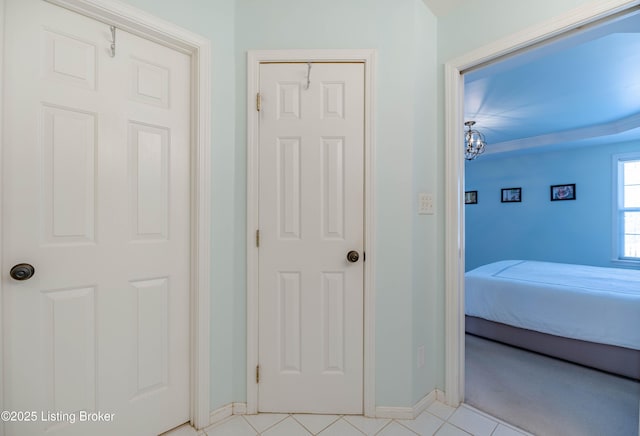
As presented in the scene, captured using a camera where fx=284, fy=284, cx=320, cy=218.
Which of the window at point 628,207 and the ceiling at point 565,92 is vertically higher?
the ceiling at point 565,92

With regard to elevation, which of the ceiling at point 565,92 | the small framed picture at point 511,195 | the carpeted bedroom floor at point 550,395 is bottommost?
the carpeted bedroom floor at point 550,395

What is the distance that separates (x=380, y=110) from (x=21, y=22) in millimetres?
1576

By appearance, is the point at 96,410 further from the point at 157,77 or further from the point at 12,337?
the point at 157,77

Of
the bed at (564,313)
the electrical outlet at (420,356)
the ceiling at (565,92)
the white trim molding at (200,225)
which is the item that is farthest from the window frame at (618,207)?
the white trim molding at (200,225)

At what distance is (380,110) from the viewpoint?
5.16ft

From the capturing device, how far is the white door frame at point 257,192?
1.55 metres

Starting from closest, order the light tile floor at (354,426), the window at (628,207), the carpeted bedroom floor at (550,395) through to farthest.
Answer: the light tile floor at (354,426), the carpeted bedroom floor at (550,395), the window at (628,207)

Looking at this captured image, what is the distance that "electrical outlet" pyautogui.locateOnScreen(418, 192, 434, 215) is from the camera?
5.37ft

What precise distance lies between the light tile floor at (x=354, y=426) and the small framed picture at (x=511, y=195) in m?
4.18

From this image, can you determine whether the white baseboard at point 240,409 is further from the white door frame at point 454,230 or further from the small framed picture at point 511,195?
the small framed picture at point 511,195

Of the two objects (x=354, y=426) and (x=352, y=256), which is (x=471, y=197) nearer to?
(x=352, y=256)

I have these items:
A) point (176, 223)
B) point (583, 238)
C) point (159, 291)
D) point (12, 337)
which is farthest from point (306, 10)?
point (583, 238)

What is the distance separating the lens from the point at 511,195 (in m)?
4.82

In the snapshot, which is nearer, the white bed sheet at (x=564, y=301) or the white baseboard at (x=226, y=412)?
the white baseboard at (x=226, y=412)
